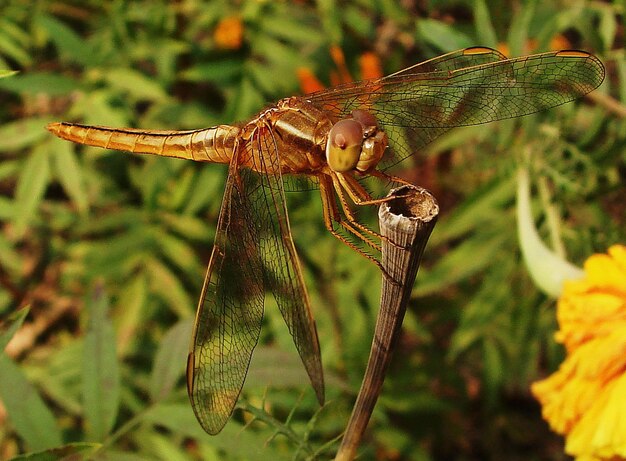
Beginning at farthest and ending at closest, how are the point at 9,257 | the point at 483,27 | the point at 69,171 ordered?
the point at 9,257 → the point at 69,171 → the point at 483,27

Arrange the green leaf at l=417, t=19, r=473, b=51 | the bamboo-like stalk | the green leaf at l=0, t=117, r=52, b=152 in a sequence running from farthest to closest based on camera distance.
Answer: the green leaf at l=0, t=117, r=52, b=152
the green leaf at l=417, t=19, r=473, b=51
the bamboo-like stalk

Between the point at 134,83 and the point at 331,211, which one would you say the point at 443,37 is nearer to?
the point at 331,211

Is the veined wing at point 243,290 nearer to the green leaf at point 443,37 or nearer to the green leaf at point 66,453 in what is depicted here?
the green leaf at point 66,453

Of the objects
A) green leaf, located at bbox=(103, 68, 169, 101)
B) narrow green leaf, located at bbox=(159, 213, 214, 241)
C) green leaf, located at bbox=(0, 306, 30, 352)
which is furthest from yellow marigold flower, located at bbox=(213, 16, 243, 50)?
green leaf, located at bbox=(0, 306, 30, 352)

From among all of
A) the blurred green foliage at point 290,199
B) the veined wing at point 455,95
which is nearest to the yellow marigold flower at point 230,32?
the blurred green foliage at point 290,199

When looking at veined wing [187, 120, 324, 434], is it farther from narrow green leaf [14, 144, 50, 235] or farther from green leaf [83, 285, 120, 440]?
narrow green leaf [14, 144, 50, 235]

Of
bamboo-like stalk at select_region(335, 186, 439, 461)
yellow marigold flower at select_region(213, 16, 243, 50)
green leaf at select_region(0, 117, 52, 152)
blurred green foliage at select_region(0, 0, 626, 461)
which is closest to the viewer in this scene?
bamboo-like stalk at select_region(335, 186, 439, 461)

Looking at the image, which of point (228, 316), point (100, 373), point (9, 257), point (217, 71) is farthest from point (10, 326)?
point (9, 257)
